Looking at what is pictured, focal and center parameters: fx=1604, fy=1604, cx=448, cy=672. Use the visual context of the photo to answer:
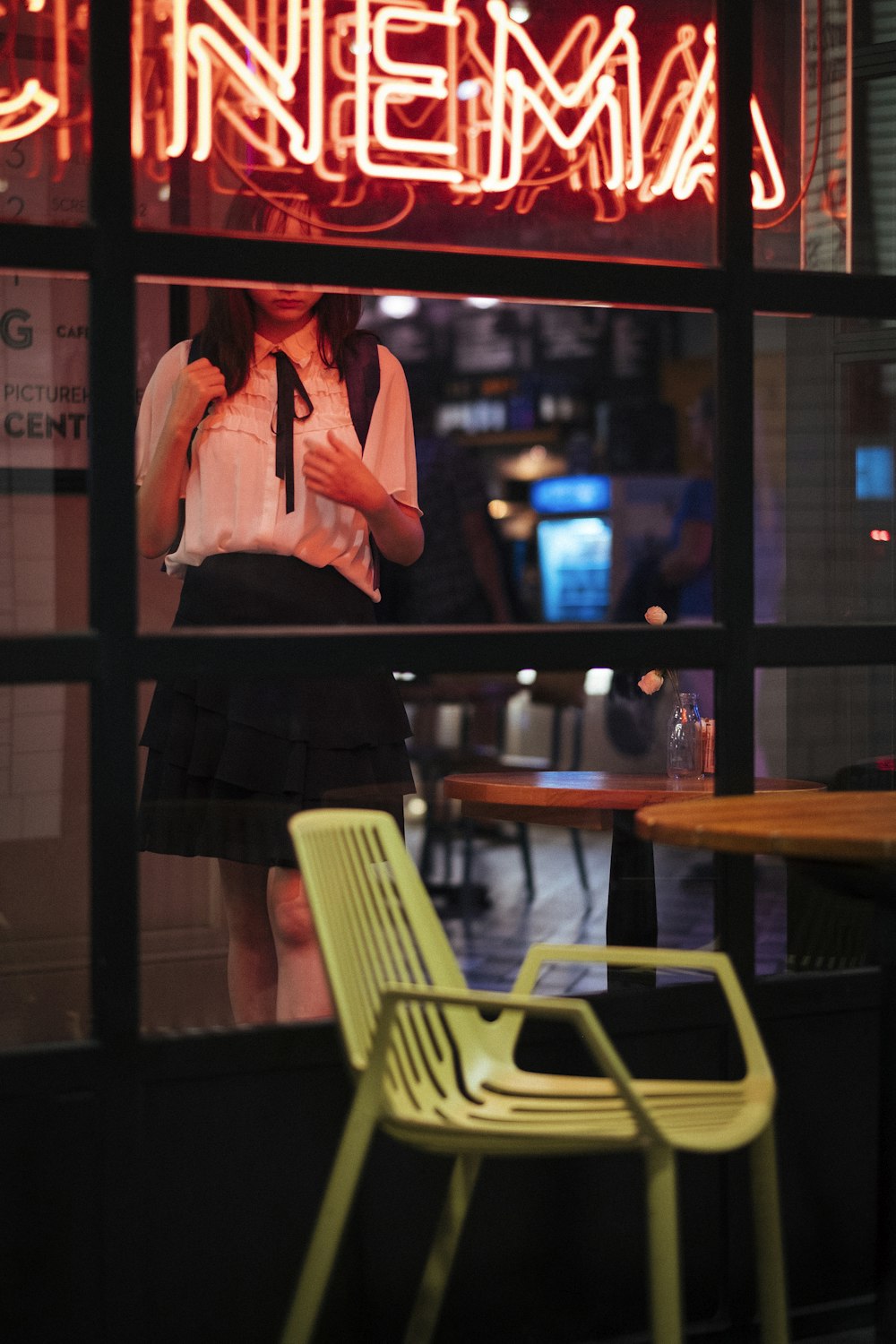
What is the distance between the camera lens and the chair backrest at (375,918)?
74.1 inches

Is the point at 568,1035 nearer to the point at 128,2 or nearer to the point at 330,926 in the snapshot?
the point at 330,926

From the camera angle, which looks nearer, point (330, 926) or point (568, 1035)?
point (330, 926)

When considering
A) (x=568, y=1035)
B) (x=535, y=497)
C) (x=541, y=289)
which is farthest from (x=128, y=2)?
(x=535, y=497)

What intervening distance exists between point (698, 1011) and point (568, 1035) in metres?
0.21

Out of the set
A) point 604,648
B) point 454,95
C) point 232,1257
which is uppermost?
point 454,95

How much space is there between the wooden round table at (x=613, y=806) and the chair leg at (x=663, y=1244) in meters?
1.07

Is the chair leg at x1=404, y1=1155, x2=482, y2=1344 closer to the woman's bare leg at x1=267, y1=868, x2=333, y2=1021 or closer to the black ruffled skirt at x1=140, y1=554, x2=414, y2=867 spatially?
the woman's bare leg at x1=267, y1=868, x2=333, y2=1021

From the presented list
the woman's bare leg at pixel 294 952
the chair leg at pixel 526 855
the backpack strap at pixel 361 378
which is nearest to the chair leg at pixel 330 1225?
the woman's bare leg at pixel 294 952

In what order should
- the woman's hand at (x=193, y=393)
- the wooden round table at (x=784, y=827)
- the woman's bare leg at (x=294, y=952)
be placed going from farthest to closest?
the woman's hand at (x=193, y=393)
the woman's bare leg at (x=294, y=952)
the wooden round table at (x=784, y=827)

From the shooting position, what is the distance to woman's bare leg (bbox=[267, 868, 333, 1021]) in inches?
94.4

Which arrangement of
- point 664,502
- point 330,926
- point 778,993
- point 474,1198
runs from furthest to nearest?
point 664,502
point 778,993
point 474,1198
point 330,926

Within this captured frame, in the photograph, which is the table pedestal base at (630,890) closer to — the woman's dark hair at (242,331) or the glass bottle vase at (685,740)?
the glass bottle vase at (685,740)

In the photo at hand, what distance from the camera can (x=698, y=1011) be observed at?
2.36 metres

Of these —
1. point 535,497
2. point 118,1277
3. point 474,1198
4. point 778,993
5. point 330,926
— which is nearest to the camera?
point 330,926
